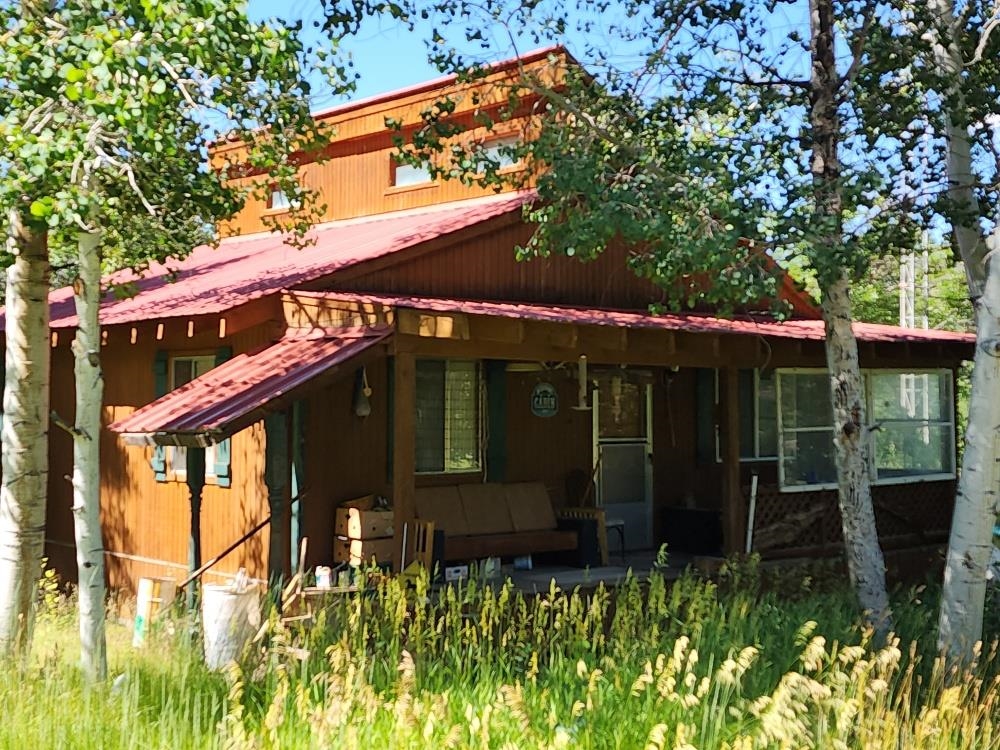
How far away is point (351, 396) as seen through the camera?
10.6 meters

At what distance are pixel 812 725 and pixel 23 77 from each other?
18.2ft

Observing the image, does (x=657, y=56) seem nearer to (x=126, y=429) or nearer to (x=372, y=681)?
(x=126, y=429)

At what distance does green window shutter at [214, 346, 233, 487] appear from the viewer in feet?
36.1

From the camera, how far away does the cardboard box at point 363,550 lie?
9.97 meters

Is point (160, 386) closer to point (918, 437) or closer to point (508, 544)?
point (508, 544)

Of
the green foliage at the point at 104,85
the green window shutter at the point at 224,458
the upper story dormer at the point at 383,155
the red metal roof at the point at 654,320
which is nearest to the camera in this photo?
the green foliage at the point at 104,85

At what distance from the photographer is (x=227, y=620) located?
7402 millimetres

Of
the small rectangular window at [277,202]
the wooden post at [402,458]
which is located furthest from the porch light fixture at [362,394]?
the small rectangular window at [277,202]

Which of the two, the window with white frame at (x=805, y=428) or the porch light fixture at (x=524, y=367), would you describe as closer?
the porch light fixture at (x=524, y=367)

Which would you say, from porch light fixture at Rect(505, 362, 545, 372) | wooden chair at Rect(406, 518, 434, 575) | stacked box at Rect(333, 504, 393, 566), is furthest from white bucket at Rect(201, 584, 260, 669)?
porch light fixture at Rect(505, 362, 545, 372)

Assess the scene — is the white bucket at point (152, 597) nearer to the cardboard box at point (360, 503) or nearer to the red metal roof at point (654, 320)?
the cardboard box at point (360, 503)

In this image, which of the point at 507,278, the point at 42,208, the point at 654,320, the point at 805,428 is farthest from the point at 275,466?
the point at 805,428

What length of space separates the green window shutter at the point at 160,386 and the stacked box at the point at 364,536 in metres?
2.68

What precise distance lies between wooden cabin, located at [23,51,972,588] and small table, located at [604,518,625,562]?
19 cm
